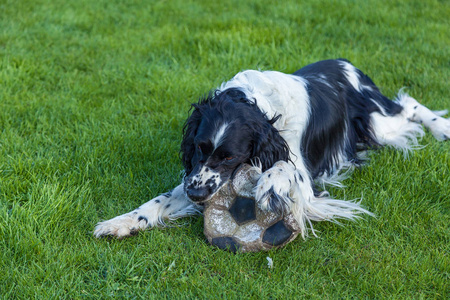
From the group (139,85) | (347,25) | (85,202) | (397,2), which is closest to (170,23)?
(139,85)

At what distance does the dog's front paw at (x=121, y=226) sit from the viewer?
3.42 m

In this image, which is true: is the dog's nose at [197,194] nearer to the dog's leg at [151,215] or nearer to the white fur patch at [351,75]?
the dog's leg at [151,215]

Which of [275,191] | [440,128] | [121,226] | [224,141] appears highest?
[224,141]

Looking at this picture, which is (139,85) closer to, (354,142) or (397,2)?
(354,142)

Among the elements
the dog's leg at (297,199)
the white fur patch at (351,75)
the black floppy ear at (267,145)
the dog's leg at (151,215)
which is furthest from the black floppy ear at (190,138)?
the white fur patch at (351,75)

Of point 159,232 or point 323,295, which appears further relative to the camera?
point 159,232

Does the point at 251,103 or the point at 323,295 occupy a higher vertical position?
the point at 251,103

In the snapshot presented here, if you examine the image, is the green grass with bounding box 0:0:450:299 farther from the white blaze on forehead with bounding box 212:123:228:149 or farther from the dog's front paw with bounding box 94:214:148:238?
the white blaze on forehead with bounding box 212:123:228:149

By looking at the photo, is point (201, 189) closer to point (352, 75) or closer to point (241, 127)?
point (241, 127)

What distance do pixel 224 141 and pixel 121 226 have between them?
0.90 meters

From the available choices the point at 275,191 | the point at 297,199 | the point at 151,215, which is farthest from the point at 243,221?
the point at 151,215

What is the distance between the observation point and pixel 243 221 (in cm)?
338

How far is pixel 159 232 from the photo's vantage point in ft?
11.4

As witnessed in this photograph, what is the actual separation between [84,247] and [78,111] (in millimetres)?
2145
